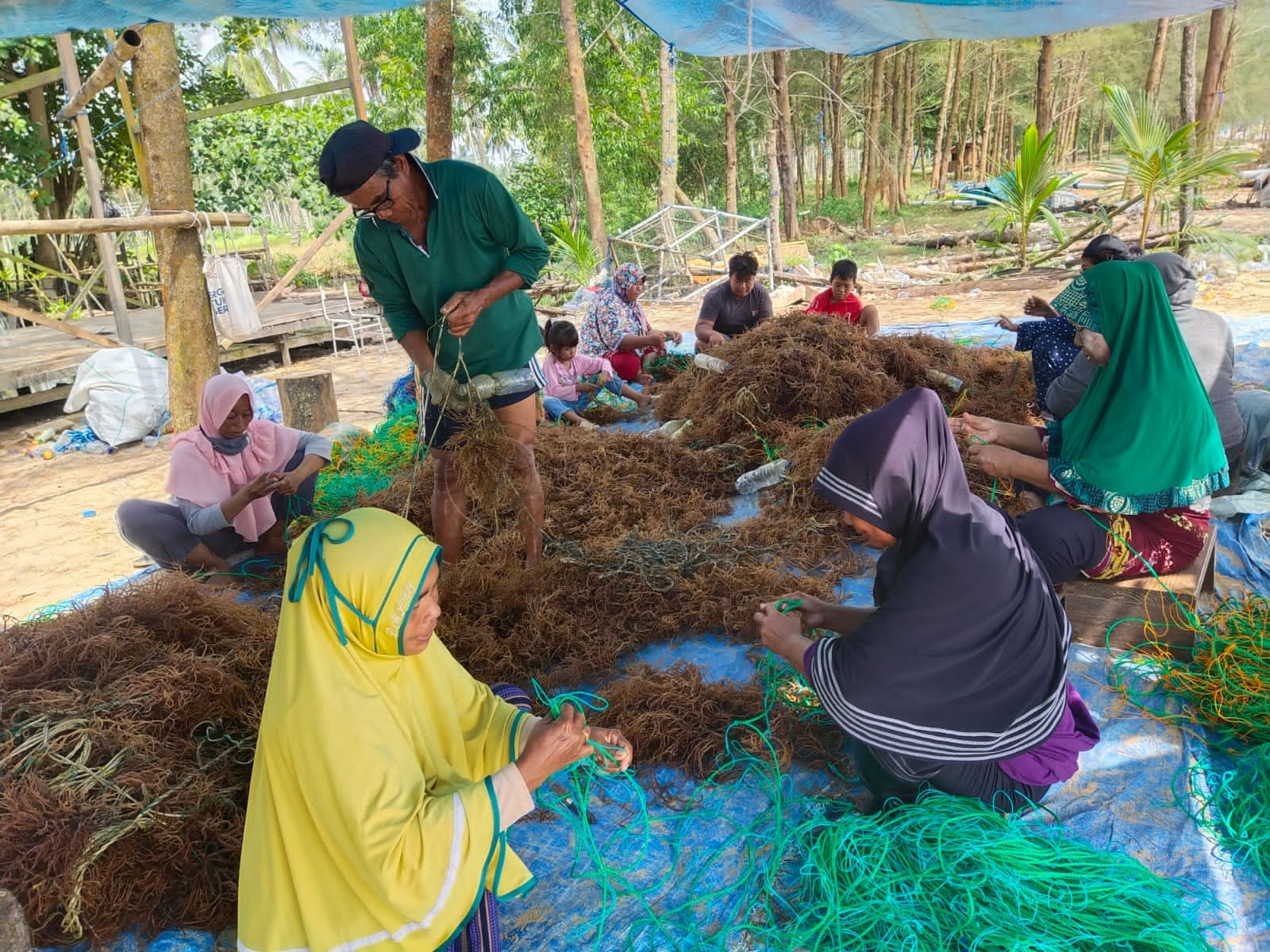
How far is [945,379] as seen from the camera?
18.0ft

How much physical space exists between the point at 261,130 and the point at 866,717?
865 inches

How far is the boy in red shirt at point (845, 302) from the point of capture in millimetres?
6621

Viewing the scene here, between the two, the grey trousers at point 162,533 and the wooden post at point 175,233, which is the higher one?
the wooden post at point 175,233

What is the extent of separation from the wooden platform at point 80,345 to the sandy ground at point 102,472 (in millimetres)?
355

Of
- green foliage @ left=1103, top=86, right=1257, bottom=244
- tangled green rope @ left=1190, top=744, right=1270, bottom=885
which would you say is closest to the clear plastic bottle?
tangled green rope @ left=1190, top=744, right=1270, bottom=885

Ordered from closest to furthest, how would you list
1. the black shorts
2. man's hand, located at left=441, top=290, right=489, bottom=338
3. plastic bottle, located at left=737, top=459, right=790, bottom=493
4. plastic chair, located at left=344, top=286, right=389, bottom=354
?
man's hand, located at left=441, top=290, right=489, bottom=338 < the black shorts < plastic bottle, located at left=737, top=459, right=790, bottom=493 < plastic chair, located at left=344, top=286, right=389, bottom=354

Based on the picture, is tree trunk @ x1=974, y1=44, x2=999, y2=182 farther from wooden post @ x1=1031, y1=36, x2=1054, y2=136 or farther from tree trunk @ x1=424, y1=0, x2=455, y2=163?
tree trunk @ x1=424, y1=0, x2=455, y2=163

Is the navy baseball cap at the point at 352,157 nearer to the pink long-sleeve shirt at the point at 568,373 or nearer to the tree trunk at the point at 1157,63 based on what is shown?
the pink long-sleeve shirt at the point at 568,373

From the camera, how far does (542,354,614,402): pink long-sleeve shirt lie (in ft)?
21.1

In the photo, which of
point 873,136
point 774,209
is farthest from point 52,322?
point 873,136

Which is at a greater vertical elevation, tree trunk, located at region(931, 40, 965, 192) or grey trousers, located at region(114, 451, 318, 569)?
tree trunk, located at region(931, 40, 965, 192)

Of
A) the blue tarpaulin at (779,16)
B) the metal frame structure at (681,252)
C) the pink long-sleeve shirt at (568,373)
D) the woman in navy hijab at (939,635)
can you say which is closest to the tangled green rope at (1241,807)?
the woman in navy hijab at (939,635)

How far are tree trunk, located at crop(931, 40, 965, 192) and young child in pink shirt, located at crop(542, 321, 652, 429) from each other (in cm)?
1714

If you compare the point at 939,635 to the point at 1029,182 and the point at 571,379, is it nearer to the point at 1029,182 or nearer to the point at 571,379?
the point at 571,379
